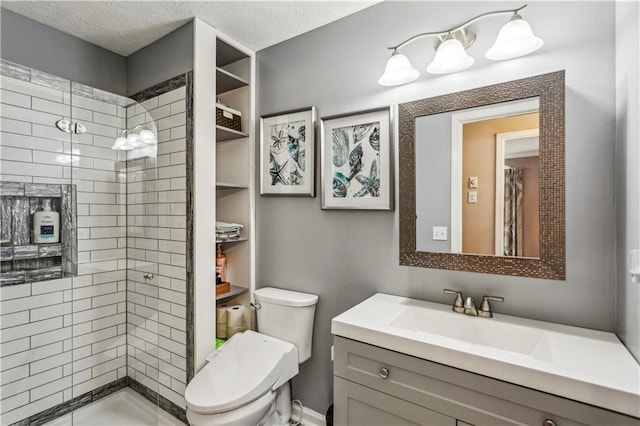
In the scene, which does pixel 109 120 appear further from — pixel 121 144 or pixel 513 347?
pixel 513 347

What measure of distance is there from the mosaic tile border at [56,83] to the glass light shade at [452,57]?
1940 millimetres

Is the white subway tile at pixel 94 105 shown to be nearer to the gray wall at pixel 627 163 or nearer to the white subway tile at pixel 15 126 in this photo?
the white subway tile at pixel 15 126

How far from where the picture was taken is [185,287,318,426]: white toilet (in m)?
1.36

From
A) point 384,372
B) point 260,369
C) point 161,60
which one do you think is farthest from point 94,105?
point 384,372

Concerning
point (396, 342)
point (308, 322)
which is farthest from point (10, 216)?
point (396, 342)

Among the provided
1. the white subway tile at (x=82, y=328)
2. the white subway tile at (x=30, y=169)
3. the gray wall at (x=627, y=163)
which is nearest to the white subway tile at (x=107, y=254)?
the white subway tile at (x=82, y=328)

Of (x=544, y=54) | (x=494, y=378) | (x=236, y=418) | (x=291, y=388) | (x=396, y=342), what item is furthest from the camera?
(x=291, y=388)

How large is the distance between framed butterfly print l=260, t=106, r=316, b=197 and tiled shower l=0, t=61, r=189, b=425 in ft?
1.67

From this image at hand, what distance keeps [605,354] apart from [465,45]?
51.2 inches

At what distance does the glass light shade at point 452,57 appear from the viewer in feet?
4.25

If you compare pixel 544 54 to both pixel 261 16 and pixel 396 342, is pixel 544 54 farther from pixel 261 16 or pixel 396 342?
pixel 261 16

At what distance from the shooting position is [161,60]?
6.48ft

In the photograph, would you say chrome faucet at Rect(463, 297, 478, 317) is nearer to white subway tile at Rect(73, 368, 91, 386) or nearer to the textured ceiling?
the textured ceiling

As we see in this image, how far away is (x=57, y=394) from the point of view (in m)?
1.80
